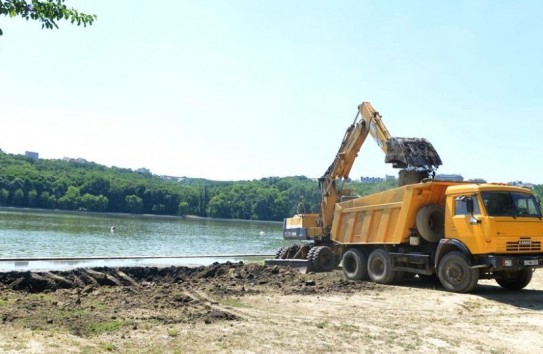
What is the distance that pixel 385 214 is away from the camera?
15234mm

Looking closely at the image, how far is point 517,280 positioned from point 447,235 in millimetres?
2460

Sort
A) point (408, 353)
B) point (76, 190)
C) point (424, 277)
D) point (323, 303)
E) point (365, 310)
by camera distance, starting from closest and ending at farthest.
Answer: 1. point (408, 353)
2. point (365, 310)
3. point (323, 303)
4. point (424, 277)
5. point (76, 190)

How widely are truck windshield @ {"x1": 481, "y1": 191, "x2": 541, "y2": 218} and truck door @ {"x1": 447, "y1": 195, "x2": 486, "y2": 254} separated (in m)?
0.26

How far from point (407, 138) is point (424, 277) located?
4.20 meters

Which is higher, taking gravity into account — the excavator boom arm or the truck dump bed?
the excavator boom arm

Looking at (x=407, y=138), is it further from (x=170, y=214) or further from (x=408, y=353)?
(x=170, y=214)

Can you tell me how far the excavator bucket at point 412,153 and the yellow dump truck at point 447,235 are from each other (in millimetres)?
1132

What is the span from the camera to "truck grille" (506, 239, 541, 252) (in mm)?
12336

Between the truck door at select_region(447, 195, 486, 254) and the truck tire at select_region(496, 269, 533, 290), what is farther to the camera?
the truck tire at select_region(496, 269, 533, 290)

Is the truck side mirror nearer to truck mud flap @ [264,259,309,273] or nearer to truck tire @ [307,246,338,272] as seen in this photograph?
truck tire @ [307,246,338,272]

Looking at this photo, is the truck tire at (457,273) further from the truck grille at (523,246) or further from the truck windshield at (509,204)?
the truck windshield at (509,204)

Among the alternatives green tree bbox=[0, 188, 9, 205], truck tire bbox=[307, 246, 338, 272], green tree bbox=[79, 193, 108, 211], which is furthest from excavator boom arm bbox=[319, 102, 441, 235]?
green tree bbox=[79, 193, 108, 211]

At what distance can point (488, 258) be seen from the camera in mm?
12242

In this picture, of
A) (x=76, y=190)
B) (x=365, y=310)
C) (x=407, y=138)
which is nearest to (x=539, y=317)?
(x=365, y=310)
